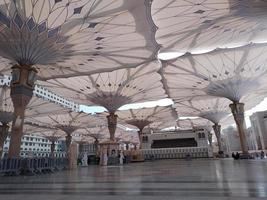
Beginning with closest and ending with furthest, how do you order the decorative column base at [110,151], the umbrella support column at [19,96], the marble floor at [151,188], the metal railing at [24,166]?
1. the marble floor at [151,188]
2. the metal railing at [24,166]
3. the umbrella support column at [19,96]
4. the decorative column base at [110,151]

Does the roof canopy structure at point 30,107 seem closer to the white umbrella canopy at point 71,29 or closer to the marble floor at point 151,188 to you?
the white umbrella canopy at point 71,29

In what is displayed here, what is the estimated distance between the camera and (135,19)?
16.7m

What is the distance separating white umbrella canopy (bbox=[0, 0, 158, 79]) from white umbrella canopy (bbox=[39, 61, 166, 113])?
28.0ft

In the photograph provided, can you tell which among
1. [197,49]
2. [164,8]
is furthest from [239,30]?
[164,8]

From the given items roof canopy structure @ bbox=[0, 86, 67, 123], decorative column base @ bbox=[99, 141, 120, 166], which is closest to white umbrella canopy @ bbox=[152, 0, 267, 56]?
decorative column base @ bbox=[99, 141, 120, 166]

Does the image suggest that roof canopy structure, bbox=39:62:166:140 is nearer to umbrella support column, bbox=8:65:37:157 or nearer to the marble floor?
umbrella support column, bbox=8:65:37:157

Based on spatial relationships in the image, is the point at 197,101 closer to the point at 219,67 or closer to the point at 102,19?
the point at 219,67

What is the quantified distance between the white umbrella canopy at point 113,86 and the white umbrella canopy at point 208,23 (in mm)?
5541

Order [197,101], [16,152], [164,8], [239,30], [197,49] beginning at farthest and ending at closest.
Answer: [197,101] < [197,49] < [239,30] < [164,8] < [16,152]

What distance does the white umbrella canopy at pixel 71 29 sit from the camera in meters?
15.0

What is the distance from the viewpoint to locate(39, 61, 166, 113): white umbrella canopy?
3002 centimetres

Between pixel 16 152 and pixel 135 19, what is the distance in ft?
39.0

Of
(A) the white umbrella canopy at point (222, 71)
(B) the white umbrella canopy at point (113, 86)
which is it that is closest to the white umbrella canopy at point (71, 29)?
→ (B) the white umbrella canopy at point (113, 86)

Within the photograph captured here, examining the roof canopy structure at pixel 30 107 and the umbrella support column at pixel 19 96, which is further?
the roof canopy structure at pixel 30 107
